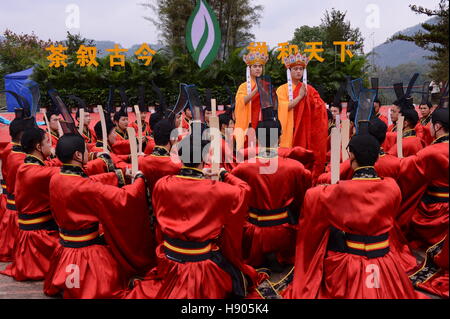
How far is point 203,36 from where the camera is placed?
40.8 feet

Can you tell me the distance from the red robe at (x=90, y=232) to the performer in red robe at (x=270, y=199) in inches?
40.2

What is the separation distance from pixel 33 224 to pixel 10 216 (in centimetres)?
75

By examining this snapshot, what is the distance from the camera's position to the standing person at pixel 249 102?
5.36 meters

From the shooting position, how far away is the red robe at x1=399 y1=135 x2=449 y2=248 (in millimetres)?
3457

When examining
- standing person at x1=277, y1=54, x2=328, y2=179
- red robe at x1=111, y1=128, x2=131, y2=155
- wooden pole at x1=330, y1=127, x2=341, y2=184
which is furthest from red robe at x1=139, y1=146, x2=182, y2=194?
standing person at x1=277, y1=54, x2=328, y2=179

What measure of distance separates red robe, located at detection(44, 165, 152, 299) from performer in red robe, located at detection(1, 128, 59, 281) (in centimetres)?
46

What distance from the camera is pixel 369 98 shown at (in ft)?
10.1

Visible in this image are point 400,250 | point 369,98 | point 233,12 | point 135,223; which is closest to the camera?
point 369,98

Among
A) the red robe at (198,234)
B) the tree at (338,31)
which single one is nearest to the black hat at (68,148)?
the red robe at (198,234)

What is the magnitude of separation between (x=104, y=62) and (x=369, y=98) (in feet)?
37.6

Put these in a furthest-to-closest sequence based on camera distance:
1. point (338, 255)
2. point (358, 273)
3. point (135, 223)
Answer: point (135, 223), point (338, 255), point (358, 273)

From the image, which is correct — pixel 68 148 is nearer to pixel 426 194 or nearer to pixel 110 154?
pixel 110 154
